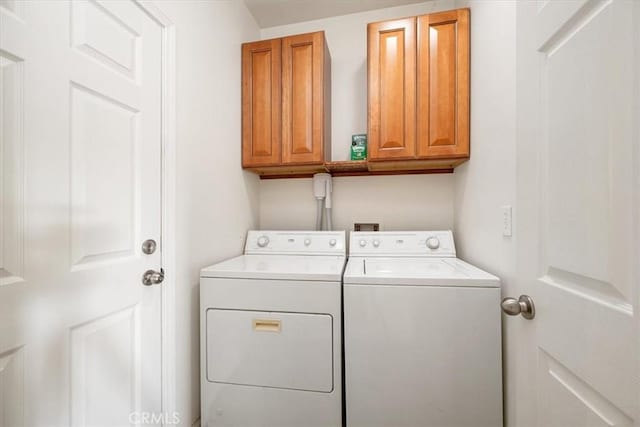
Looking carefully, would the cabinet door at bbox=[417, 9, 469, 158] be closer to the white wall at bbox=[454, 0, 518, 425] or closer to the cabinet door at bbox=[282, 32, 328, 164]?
the white wall at bbox=[454, 0, 518, 425]

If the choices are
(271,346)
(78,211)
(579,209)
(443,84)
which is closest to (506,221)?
(579,209)

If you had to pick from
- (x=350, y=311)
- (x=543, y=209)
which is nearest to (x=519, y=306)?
(x=543, y=209)

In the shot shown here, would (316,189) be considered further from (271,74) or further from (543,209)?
(543,209)

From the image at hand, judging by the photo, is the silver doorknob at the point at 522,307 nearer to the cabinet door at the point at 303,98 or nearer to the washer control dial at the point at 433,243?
the washer control dial at the point at 433,243

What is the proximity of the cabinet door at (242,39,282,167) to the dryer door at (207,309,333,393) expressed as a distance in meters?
1.04

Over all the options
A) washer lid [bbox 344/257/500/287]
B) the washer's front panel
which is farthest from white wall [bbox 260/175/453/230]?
the washer's front panel

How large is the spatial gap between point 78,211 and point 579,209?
54.2 inches

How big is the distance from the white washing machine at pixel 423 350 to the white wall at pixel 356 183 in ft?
2.72

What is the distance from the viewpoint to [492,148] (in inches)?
47.7

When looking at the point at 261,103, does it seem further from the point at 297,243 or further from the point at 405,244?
the point at 405,244

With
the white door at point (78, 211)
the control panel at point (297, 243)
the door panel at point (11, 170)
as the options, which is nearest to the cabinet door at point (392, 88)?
the control panel at point (297, 243)

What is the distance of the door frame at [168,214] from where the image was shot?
114cm

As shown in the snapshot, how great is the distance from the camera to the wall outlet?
1050 millimetres

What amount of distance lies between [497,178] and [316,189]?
1176 millimetres
